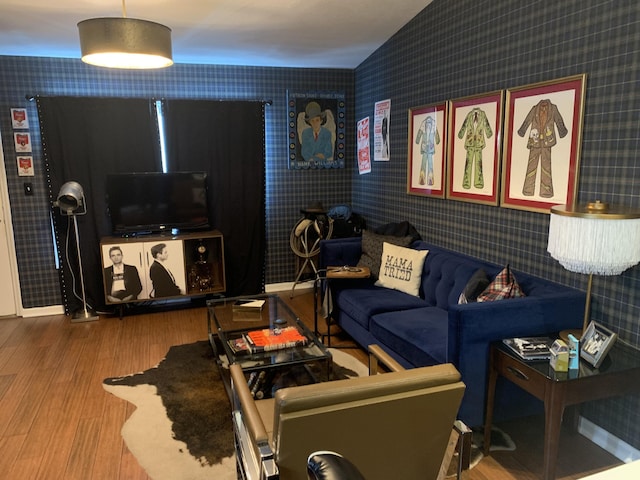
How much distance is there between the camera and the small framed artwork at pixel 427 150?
3.88 metres

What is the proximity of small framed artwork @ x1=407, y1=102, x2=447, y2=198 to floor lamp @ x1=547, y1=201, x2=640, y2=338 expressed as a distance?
5.62ft

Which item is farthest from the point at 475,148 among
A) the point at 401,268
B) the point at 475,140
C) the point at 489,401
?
the point at 489,401

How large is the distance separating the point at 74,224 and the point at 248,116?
2.05m

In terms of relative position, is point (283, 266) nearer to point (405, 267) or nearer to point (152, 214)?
point (152, 214)

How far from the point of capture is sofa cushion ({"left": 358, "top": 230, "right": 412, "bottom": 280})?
4051 millimetres

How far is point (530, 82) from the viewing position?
116 inches

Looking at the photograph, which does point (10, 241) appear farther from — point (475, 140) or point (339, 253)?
point (475, 140)

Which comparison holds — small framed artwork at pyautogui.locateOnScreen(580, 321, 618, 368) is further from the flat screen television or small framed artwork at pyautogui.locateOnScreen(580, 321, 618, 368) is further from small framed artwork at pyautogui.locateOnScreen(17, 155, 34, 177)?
small framed artwork at pyautogui.locateOnScreen(17, 155, 34, 177)

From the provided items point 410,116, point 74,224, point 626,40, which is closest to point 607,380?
point 626,40

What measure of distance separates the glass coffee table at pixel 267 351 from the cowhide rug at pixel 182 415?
19 cm

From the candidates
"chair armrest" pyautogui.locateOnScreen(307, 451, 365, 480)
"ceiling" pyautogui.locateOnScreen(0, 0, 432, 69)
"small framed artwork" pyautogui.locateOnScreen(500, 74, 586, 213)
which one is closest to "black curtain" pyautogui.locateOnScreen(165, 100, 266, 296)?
"ceiling" pyautogui.locateOnScreen(0, 0, 432, 69)

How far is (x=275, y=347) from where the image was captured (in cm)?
290

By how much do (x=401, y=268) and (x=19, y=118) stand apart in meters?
3.77

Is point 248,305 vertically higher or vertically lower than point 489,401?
higher
